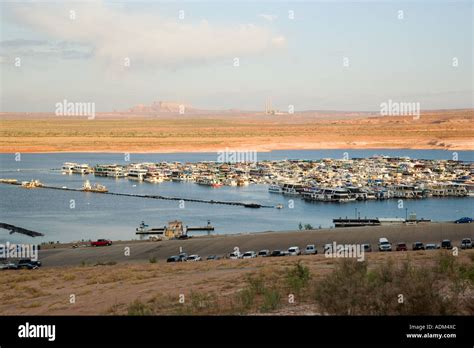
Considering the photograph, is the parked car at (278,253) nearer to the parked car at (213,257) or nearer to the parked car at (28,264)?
the parked car at (213,257)

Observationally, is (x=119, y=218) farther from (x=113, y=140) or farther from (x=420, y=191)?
(x=113, y=140)

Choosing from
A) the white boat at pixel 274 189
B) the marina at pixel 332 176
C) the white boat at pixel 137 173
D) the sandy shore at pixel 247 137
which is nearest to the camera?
the marina at pixel 332 176

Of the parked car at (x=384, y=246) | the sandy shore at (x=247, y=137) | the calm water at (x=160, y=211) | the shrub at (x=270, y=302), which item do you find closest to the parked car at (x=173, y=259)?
the parked car at (x=384, y=246)

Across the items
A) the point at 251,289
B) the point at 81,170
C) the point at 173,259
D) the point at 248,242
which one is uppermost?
the point at 81,170

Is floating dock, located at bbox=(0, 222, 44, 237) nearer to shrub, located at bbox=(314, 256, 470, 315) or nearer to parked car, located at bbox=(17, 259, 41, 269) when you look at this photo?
parked car, located at bbox=(17, 259, 41, 269)

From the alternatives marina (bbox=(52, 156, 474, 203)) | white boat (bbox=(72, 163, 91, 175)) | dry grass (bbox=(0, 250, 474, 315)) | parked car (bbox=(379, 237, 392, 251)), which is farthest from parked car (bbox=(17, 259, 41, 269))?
white boat (bbox=(72, 163, 91, 175))

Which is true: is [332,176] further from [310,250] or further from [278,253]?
[278,253]

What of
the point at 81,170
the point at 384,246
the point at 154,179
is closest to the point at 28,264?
the point at 384,246
